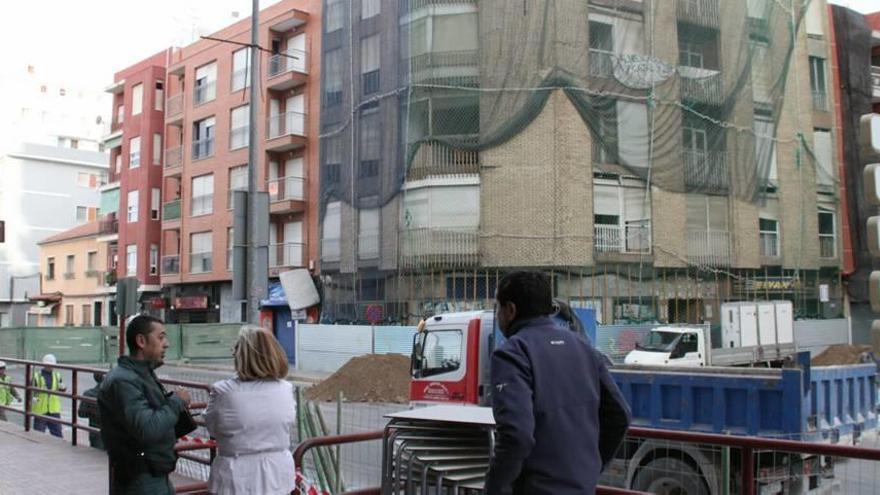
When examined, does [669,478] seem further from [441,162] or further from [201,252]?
[201,252]

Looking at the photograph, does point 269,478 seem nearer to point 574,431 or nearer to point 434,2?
point 574,431

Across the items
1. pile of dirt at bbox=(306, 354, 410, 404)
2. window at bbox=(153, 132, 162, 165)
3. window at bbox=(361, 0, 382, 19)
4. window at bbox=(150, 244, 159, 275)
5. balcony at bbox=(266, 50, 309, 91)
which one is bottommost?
pile of dirt at bbox=(306, 354, 410, 404)

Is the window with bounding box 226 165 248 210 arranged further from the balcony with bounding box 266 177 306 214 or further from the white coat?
the white coat

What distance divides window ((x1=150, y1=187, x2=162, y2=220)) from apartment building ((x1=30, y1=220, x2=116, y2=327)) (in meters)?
7.30

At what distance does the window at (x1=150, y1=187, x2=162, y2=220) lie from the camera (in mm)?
47281

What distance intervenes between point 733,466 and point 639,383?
3.16 meters

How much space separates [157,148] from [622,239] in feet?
101

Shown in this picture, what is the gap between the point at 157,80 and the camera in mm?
47781

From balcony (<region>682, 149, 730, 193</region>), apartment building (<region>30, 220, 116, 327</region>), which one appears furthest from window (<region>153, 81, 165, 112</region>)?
balcony (<region>682, 149, 730, 193</region>)

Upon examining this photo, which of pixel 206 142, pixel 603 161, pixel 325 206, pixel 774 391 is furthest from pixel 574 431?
pixel 206 142

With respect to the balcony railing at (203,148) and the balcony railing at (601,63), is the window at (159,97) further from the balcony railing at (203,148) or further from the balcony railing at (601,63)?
the balcony railing at (601,63)

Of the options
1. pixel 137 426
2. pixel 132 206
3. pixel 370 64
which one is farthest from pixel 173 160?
pixel 137 426

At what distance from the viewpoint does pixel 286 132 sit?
124ft

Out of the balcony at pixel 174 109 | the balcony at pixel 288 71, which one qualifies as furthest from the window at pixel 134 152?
the balcony at pixel 288 71
